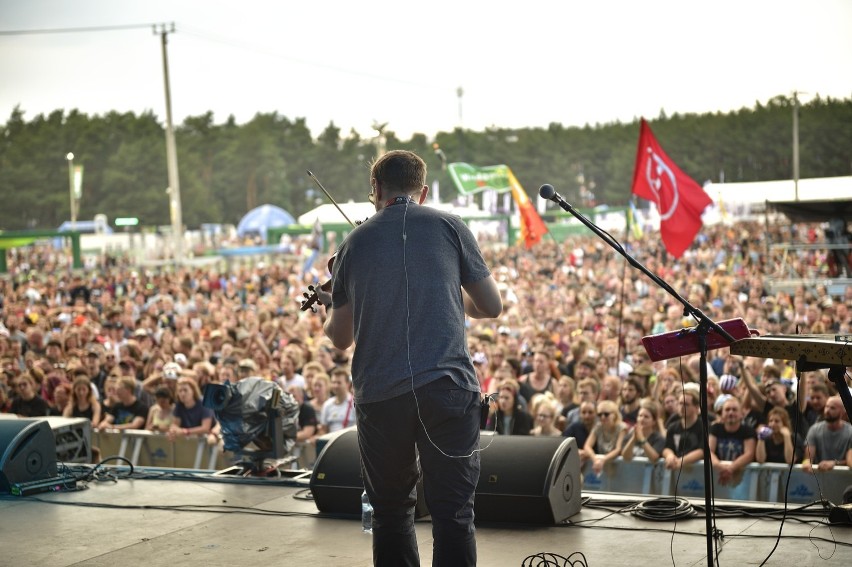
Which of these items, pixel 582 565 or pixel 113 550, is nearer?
pixel 582 565

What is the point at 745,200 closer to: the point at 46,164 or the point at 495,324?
the point at 495,324

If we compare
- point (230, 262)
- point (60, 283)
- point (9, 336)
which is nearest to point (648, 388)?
point (9, 336)

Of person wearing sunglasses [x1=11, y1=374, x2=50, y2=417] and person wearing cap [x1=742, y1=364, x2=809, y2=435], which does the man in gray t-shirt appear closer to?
person wearing cap [x1=742, y1=364, x2=809, y2=435]

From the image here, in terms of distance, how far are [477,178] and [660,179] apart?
46.3ft

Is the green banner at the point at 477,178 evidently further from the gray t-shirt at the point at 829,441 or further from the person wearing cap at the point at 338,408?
the gray t-shirt at the point at 829,441

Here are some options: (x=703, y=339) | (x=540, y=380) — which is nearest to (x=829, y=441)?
(x=540, y=380)

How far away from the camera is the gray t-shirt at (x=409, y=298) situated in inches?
133

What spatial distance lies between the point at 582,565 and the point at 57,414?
7.64 metres

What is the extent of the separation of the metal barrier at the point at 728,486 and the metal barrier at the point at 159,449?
3348 millimetres

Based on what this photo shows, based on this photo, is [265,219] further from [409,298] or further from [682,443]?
[409,298]

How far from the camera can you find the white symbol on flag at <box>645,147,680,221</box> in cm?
1271

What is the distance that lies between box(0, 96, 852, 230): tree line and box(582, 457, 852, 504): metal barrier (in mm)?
59497

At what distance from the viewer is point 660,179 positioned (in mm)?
12773

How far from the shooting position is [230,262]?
39156 millimetres
